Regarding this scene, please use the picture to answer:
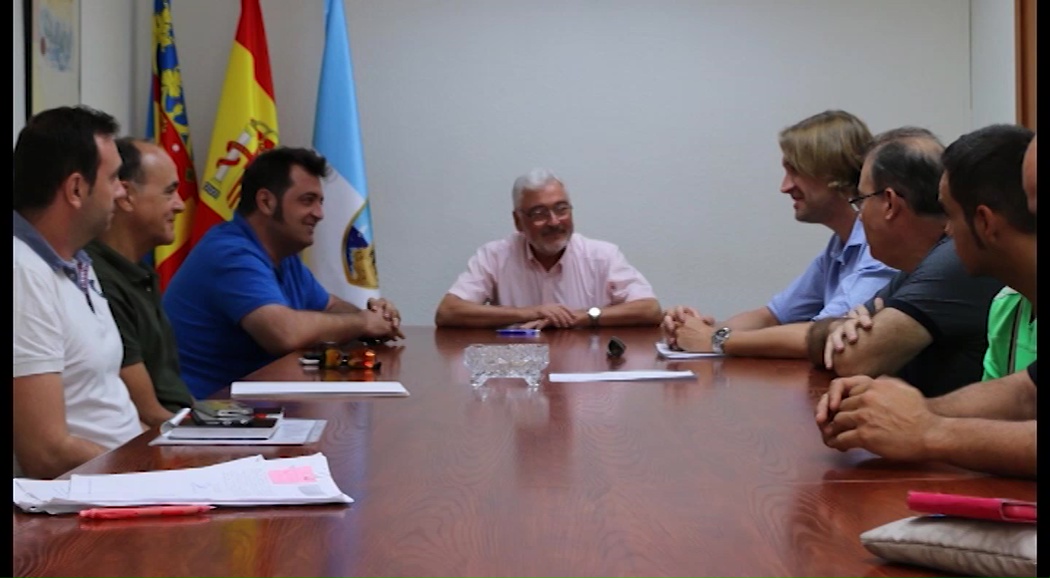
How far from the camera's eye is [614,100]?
229 inches

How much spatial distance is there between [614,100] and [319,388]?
11.1 ft

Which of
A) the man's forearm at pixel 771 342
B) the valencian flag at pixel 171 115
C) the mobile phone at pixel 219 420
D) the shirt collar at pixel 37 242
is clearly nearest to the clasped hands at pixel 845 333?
the man's forearm at pixel 771 342

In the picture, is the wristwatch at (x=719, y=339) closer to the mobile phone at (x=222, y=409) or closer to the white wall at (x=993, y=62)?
the mobile phone at (x=222, y=409)

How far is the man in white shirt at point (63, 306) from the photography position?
7.61 ft

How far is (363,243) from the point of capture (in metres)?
5.50

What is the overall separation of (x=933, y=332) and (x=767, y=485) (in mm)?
1291

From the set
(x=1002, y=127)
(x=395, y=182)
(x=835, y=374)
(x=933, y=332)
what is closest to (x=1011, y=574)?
(x=1002, y=127)

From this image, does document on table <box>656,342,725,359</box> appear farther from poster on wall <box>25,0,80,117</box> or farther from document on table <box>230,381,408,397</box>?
poster on wall <box>25,0,80,117</box>

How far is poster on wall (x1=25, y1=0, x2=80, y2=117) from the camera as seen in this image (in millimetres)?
4410

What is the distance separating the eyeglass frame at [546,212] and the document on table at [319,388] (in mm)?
2359

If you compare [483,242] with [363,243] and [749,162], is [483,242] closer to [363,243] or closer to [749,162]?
[363,243]

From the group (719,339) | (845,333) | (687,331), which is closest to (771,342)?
(719,339)

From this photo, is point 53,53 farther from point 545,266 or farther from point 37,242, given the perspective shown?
point 37,242

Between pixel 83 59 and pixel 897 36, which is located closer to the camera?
pixel 83 59
